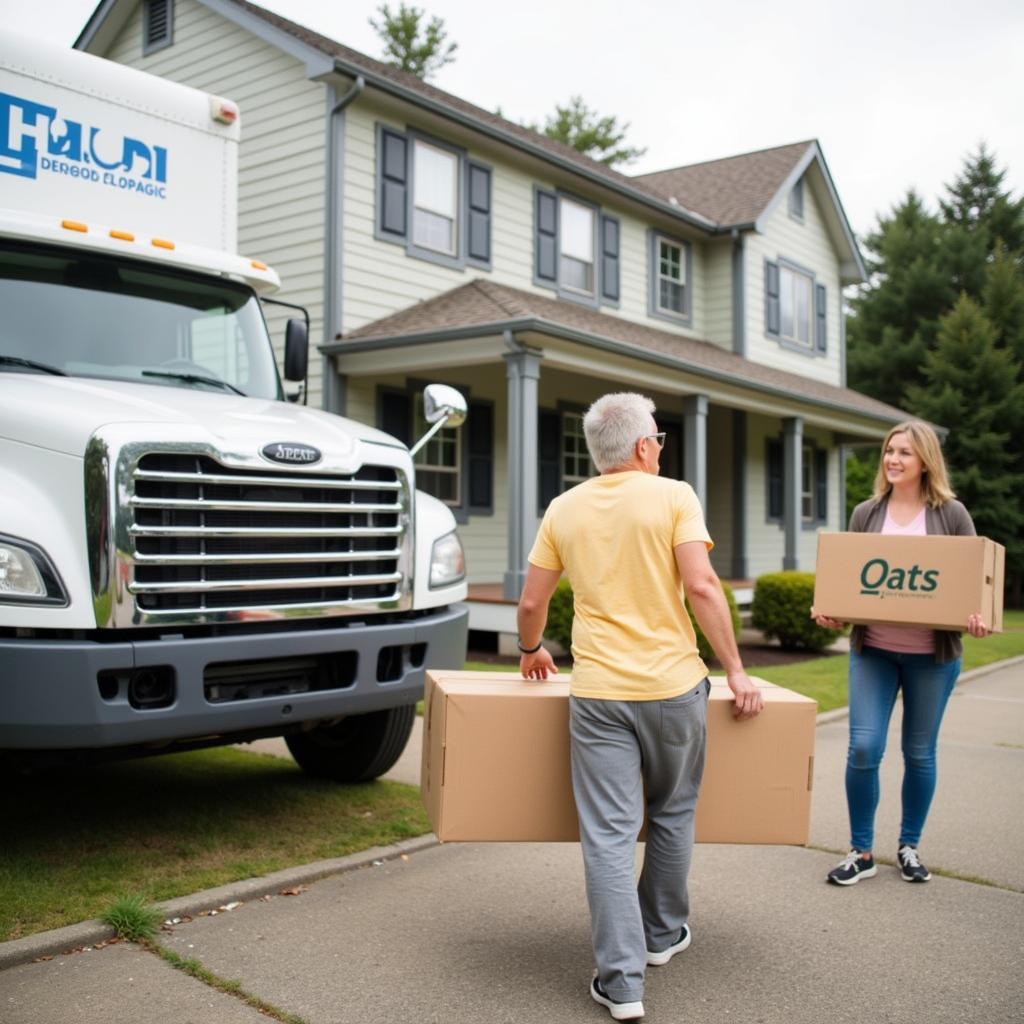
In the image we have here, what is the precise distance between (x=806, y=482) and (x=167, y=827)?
728 inches

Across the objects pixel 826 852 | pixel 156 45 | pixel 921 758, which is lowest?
pixel 826 852

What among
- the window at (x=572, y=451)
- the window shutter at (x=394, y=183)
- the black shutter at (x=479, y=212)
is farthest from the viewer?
the window at (x=572, y=451)

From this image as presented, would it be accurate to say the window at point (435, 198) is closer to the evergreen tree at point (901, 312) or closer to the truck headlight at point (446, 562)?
the truck headlight at point (446, 562)

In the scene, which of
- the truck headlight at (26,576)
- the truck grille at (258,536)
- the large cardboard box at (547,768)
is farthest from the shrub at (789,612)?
the truck headlight at (26,576)

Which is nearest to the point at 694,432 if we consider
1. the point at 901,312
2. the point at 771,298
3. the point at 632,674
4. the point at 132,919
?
the point at 771,298

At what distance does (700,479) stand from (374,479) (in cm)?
998

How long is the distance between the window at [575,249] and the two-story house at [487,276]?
0.04m

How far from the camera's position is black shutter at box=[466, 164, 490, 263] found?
14.1 metres

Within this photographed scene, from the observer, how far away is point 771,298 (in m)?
19.4

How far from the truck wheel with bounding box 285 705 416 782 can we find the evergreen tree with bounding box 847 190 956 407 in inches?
1181

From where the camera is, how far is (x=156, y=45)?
14836 mm

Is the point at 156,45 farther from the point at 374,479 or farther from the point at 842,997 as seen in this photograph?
the point at 842,997

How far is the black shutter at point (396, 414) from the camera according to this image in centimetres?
1320

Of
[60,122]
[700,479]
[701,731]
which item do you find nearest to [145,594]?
[701,731]
